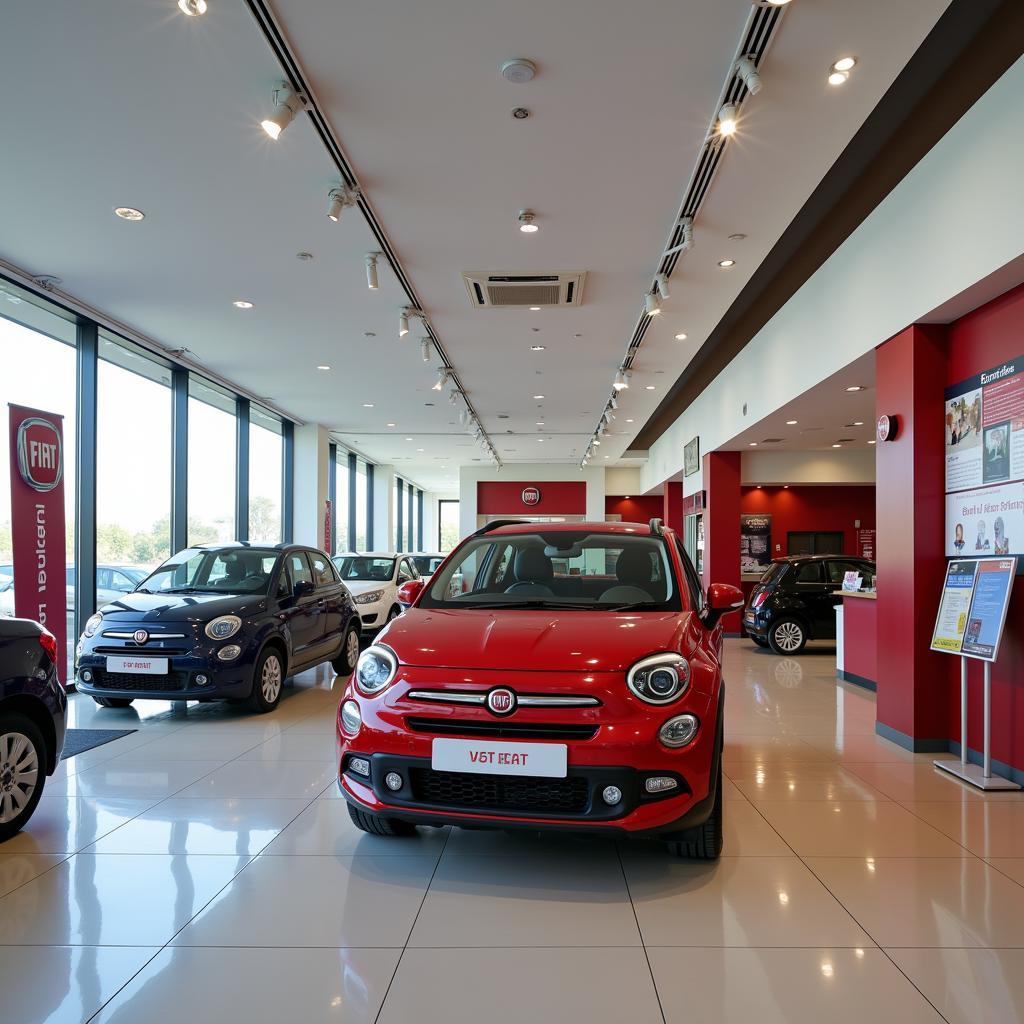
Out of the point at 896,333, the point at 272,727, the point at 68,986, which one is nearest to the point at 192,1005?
the point at 68,986

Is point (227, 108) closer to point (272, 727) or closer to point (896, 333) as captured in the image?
point (272, 727)

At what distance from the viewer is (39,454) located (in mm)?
6148

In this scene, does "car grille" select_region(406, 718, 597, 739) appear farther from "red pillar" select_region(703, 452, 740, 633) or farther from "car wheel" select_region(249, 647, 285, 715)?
"red pillar" select_region(703, 452, 740, 633)

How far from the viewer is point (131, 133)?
4.23 metres

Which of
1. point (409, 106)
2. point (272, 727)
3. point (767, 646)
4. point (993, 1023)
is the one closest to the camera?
point (993, 1023)

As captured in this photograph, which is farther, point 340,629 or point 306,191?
point 340,629

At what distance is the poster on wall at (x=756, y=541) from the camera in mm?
14047

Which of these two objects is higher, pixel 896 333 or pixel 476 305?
pixel 476 305

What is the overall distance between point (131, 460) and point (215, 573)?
8.82 ft

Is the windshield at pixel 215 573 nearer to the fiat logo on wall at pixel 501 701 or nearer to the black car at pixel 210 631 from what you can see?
the black car at pixel 210 631

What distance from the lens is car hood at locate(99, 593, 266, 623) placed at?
5.50 m

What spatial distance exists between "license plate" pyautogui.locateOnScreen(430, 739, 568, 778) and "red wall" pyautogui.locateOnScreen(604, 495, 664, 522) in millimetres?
18800

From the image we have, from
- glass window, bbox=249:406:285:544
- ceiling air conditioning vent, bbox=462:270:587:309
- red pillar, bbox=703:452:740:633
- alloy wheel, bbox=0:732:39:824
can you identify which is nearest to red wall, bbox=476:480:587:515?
glass window, bbox=249:406:285:544

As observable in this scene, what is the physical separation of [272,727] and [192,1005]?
350 cm
